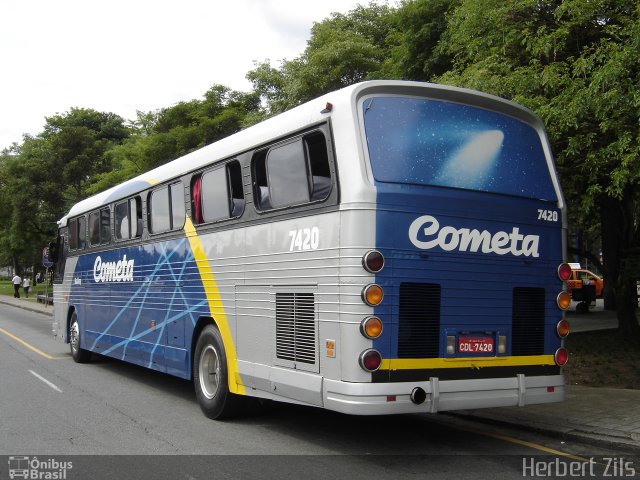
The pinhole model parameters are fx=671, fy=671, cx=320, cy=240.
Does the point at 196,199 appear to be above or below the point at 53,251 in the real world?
above

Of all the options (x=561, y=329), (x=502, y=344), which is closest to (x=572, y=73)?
(x=561, y=329)

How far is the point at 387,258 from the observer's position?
6000 mm

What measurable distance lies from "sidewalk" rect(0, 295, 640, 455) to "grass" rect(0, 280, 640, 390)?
1240mm

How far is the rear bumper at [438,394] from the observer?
5.78 metres

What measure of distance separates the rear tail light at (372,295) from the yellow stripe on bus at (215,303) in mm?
2272

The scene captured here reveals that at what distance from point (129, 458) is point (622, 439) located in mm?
4900

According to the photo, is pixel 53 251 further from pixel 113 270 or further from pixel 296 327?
pixel 296 327

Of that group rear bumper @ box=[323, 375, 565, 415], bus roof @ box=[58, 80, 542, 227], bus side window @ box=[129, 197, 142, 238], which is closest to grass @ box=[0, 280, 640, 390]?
rear bumper @ box=[323, 375, 565, 415]

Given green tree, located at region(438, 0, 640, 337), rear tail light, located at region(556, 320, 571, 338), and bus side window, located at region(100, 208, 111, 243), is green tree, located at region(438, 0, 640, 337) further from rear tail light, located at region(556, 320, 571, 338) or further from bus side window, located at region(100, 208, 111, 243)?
bus side window, located at region(100, 208, 111, 243)

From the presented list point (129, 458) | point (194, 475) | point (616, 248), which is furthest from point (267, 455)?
point (616, 248)

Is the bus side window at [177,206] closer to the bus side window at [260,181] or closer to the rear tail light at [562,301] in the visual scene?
the bus side window at [260,181]

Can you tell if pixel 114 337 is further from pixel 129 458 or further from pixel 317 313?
pixel 317 313

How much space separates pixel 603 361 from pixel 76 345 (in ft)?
34.4

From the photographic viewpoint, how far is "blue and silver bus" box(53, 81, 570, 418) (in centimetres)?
598
